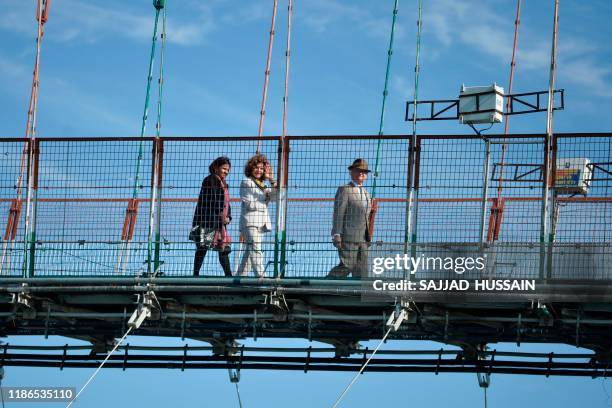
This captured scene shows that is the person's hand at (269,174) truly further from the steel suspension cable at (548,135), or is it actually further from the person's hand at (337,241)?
the steel suspension cable at (548,135)

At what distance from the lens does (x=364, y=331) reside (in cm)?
2155

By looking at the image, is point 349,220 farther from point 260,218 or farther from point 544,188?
point 544,188

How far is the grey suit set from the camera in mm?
19938

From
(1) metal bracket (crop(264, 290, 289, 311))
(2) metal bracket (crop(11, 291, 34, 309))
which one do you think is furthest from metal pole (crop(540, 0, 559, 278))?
(2) metal bracket (crop(11, 291, 34, 309))

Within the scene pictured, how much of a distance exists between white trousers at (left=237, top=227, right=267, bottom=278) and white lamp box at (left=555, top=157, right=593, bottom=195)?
4.11 meters

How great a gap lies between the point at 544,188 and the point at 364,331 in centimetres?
365

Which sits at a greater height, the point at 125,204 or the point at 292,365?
the point at 125,204

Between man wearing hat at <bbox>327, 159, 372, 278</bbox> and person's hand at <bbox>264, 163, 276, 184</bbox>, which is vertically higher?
person's hand at <bbox>264, 163, 276, 184</bbox>

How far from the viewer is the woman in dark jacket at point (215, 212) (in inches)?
802

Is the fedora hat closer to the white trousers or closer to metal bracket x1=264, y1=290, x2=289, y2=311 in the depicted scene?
the white trousers

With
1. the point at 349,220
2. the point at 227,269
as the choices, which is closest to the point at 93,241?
the point at 227,269

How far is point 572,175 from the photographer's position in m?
19.7

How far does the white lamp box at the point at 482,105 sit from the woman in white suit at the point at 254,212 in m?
2.85

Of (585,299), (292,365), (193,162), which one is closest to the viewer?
(585,299)
